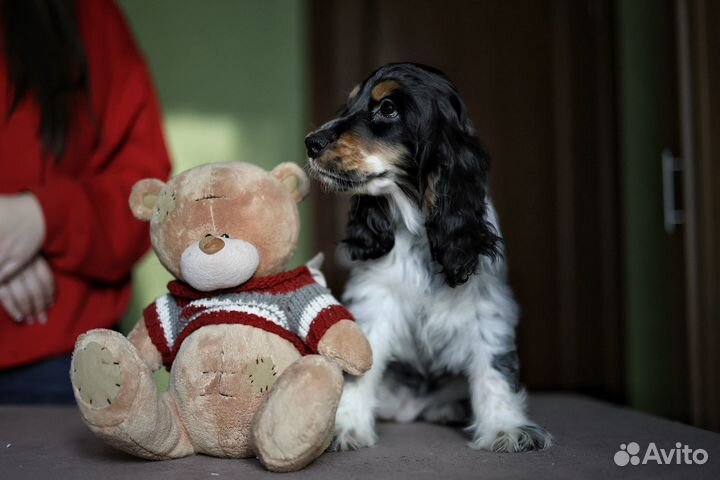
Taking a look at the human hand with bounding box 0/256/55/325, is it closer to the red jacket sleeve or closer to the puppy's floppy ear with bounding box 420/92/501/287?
the red jacket sleeve

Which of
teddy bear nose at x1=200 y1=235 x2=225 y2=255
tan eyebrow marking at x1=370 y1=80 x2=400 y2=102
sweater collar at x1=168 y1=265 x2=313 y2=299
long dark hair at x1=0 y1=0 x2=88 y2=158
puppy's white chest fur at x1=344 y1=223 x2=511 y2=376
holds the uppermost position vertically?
long dark hair at x1=0 y1=0 x2=88 y2=158

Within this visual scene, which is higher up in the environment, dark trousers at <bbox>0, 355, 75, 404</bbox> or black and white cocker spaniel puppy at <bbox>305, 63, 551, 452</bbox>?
black and white cocker spaniel puppy at <bbox>305, 63, 551, 452</bbox>

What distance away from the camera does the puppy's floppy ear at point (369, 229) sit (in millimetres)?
1711

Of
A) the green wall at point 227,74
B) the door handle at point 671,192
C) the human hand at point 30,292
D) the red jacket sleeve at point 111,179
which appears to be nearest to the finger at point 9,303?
the human hand at point 30,292

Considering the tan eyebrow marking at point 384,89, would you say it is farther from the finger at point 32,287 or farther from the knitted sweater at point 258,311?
the finger at point 32,287

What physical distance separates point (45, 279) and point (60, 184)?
0.25 meters

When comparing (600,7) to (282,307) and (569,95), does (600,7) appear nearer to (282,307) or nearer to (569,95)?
(569,95)

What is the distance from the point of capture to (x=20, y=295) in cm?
202

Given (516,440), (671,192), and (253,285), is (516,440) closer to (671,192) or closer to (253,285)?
(253,285)

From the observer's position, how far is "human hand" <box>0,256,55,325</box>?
79.1 inches

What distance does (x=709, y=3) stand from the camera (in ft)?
7.97

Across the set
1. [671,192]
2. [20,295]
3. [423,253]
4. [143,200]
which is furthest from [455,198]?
[671,192]

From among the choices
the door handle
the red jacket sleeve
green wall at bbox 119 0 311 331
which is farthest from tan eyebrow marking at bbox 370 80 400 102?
green wall at bbox 119 0 311 331

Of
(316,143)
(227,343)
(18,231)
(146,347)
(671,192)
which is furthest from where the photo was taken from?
(671,192)
